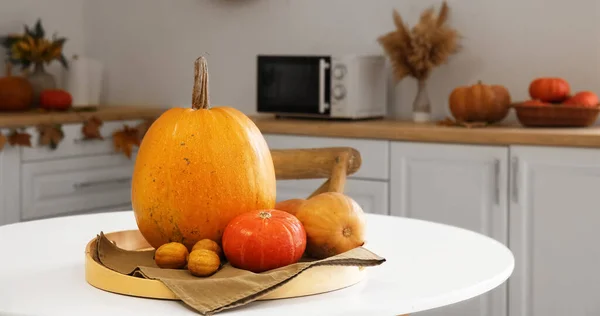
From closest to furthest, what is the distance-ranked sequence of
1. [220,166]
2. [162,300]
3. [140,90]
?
1. [162,300]
2. [220,166]
3. [140,90]

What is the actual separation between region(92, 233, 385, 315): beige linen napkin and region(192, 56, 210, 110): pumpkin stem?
24 centimetres

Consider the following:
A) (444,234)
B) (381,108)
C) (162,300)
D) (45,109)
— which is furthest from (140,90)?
(162,300)

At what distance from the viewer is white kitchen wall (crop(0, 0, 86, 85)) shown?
4.00 m

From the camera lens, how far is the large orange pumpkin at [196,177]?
1.20m

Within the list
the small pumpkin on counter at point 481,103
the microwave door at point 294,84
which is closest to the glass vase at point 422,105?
the small pumpkin on counter at point 481,103

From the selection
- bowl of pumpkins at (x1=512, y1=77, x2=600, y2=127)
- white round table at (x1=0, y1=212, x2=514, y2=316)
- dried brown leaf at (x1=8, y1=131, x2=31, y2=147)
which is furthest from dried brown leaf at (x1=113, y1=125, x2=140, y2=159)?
white round table at (x1=0, y1=212, x2=514, y2=316)

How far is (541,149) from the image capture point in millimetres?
2730

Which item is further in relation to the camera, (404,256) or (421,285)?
(404,256)

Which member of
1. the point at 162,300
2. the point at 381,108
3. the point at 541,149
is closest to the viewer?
the point at 162,300

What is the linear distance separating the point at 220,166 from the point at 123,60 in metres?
3.23

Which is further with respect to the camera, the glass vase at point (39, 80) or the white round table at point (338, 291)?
the glass vase at point (39, 80)

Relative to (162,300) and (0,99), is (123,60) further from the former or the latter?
(162,300)

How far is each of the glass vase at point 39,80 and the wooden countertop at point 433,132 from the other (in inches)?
43.2

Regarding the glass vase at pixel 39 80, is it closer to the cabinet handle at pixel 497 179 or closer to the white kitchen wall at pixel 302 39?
the white kitchen wall at pixel 302 39
